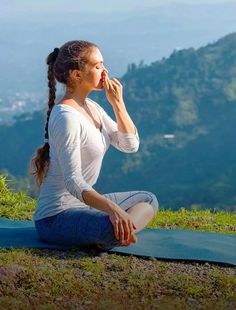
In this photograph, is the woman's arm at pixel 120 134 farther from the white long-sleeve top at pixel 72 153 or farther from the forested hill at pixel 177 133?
the forested hill at pixel 177 133

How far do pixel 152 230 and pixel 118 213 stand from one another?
120cm

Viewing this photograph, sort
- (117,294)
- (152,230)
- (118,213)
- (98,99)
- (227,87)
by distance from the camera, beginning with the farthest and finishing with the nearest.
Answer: (227,87) → (98,99) → (152,230) → (118,213) → (117,294)

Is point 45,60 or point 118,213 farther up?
point 45,60

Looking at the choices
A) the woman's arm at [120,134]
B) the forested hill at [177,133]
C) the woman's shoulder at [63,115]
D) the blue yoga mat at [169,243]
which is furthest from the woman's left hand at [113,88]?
the forested hill at [177,133]

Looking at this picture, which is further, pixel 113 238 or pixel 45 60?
pixel 45 60

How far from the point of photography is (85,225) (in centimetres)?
505

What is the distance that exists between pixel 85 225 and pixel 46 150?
0.57 meters

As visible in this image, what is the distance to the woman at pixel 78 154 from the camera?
494 cm

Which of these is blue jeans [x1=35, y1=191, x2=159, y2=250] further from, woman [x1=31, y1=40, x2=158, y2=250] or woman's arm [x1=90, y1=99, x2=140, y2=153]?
woman's arm [x1=90, y1=99, x2=140, y2=153]

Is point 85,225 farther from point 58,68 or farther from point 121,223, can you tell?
point 58,68

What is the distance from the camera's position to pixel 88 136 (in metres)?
5.10

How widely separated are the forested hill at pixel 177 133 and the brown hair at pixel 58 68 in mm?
44767

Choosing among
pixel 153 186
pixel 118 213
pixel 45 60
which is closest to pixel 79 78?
pixel 45 60

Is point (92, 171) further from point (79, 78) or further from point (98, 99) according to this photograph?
point (98, 99)
